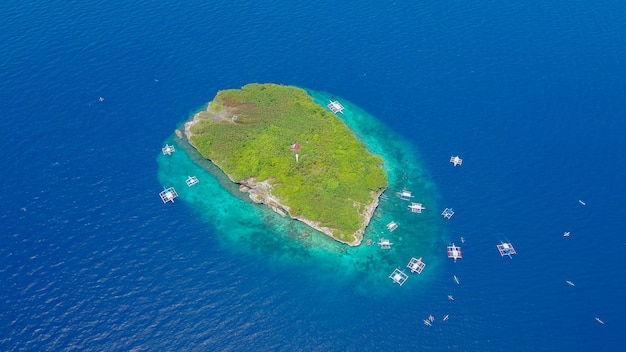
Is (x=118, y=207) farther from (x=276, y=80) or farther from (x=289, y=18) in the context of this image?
(x=289, y=18)

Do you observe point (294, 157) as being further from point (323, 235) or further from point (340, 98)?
point (340, 98)

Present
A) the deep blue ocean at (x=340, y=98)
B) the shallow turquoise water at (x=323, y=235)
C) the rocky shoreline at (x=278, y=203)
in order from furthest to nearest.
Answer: the rocky shoreline at (x=278, y=203) < the shallow turquoise water at (x=323, y=235) < the deep blue ocean at (x=340, y=98)

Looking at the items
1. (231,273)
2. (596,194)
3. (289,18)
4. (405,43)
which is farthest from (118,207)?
(596,194)

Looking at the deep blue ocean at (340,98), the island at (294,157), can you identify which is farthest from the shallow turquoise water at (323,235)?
the island at (294,157)

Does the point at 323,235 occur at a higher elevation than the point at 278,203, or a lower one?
lower

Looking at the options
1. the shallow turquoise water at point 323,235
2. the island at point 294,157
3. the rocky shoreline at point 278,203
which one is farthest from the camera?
the island at point 294,157

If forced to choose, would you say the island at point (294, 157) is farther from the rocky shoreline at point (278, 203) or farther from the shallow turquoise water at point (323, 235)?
the shallow turquoise water at point (323, 235)

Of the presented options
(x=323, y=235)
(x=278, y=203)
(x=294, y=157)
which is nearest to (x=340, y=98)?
Answer: (x=294, y=157)

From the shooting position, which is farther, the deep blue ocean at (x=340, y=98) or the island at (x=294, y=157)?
the island at (x=294, y=157)
